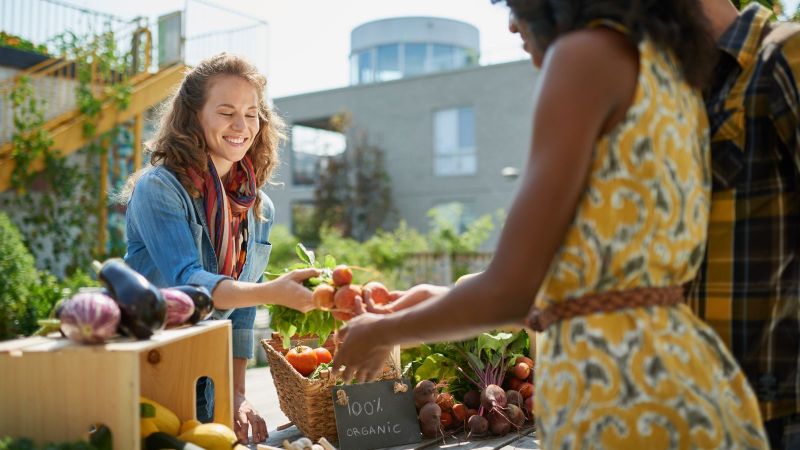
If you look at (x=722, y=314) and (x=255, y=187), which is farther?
(x=255, y=187)

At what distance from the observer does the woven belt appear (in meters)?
1.12

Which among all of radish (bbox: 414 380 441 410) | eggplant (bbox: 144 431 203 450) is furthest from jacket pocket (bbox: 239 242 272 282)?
eggplant (bbox: 144 431 203 450)

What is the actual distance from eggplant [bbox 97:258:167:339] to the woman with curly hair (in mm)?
556

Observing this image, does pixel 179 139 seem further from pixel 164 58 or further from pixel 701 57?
pixel 164 58

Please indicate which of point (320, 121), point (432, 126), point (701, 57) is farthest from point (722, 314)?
point (320, 121)

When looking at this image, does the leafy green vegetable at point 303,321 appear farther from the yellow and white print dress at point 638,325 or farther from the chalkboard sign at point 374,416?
the yellow and white print dress at point 638,325

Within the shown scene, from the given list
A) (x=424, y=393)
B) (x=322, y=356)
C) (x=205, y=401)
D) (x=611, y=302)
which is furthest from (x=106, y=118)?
(x=611, y=302)

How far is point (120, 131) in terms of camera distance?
11.4 metres

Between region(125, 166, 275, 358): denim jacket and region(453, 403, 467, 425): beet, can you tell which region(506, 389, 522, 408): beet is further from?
region(125, 166, 275, 358): denim jacket

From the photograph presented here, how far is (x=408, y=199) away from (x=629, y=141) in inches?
773

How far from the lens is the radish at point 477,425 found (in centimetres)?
243

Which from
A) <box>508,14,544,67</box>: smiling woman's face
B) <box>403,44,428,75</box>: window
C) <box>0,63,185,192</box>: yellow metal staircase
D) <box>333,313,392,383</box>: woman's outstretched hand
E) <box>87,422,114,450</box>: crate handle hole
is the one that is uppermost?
<box>403,44,428,75</box>: window

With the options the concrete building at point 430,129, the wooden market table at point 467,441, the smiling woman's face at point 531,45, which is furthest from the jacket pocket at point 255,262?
the concrete building at point 430,129

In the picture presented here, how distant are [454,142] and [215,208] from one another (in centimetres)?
1796
